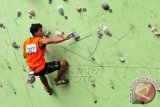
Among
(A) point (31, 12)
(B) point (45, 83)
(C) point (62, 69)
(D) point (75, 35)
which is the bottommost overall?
(B) point (45, 83)

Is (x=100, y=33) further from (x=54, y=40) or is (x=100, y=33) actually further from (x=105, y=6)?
(x=54, y=40)

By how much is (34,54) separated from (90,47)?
44cm

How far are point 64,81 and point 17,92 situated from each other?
693 mm

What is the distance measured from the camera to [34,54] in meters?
3.40

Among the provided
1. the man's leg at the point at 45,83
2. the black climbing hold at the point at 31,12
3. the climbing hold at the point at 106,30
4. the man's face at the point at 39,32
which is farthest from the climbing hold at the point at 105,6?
the man's leg at the point at 45,83

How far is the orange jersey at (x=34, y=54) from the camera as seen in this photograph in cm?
337

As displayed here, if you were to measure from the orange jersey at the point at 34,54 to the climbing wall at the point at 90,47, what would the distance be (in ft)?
0.53

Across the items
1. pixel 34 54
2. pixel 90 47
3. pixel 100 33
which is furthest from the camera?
pixel 34 54

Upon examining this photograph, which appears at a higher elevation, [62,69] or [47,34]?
[47,34]

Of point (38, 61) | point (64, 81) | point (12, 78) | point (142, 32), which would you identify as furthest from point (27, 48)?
point (142, 32)

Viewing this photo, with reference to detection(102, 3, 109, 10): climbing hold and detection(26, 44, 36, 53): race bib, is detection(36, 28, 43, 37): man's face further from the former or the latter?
detection(102, 3, 109, 10): climbing hold

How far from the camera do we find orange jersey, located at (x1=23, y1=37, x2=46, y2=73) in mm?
3371

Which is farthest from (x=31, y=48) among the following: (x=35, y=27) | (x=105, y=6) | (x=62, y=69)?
(x=105, y=6)

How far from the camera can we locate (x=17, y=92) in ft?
13.2
